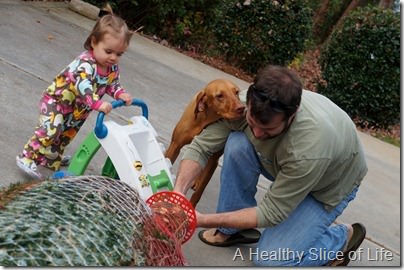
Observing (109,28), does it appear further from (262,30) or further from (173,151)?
(262,30)

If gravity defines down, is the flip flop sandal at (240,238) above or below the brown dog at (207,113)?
below

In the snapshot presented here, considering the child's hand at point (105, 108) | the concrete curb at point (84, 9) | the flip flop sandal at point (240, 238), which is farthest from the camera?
the concrete curb at point (84, 9)

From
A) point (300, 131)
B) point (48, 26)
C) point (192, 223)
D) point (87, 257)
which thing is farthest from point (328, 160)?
point (48, 26)

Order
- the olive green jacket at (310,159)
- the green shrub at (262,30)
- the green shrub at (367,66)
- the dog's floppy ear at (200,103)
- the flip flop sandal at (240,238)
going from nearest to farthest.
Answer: the olive green jacket at (310,159)
the dog's floppy ear at (200,103)
the flip flop sandal at (240,238)
the green shrub at (367,66)
the green shrub at (262,30)

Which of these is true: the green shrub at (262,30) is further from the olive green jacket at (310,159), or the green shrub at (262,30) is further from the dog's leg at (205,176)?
the olive green jacket at (310,159)

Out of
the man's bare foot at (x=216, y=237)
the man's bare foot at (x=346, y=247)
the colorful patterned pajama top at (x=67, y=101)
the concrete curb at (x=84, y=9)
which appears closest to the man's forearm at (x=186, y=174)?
the man's bare foot at (x=216, y=237)

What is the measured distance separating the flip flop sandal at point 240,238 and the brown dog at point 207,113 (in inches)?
10.2

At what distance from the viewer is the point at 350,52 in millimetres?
8234

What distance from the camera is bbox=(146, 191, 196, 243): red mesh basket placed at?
2617mm

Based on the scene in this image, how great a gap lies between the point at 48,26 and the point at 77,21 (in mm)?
813

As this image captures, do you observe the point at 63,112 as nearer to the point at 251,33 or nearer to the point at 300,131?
the point at 300,131

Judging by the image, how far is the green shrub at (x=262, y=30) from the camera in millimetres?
8562

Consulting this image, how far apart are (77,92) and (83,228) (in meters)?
1.52

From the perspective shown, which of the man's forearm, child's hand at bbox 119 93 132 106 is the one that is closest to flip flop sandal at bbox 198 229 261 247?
the man's forearm
